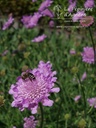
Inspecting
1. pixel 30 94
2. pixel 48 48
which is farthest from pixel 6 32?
pixel 30 94

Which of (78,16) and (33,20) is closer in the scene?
(78,16)

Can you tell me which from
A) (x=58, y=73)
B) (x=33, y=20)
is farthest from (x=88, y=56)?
(x=33, y=20)

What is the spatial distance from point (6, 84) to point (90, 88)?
2.07 ft

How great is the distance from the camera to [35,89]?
1.25m

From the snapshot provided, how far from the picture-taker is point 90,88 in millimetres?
2055

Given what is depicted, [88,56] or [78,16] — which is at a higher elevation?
[78,16]

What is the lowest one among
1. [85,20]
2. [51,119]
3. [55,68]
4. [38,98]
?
[51,119]

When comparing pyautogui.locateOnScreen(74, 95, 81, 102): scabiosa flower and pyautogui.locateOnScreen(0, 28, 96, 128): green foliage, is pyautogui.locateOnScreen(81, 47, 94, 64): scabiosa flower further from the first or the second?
pyautogui.locateOnScreen(74, 95, 81, 102): scabiosa flower

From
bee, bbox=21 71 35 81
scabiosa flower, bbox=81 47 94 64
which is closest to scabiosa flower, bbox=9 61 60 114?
bee, bbox=21 71 35 81

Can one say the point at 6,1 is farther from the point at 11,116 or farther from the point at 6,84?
the point at 11,116

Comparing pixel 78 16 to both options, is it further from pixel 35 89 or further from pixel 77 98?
pixel 35 89

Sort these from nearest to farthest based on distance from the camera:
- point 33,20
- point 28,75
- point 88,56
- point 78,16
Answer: point 28,75
point 78,16
point 88,56
point 33,20

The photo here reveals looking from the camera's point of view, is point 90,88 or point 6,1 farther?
point 6,1

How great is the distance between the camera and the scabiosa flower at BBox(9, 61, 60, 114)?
117 cm
